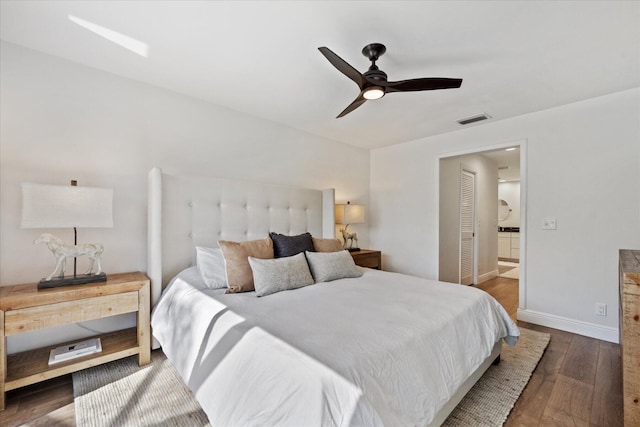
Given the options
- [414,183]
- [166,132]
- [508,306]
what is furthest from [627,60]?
[166,132]

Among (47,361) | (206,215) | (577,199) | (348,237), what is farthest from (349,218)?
(47,361)

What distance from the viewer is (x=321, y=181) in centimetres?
414

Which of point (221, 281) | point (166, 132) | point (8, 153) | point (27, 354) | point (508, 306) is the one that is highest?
point (166, 132)

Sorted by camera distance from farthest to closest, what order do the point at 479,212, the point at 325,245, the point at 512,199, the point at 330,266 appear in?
the point at 512,199, the point at 479,212, the point at 325,245, the point at 330,266

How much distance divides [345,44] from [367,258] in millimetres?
2764

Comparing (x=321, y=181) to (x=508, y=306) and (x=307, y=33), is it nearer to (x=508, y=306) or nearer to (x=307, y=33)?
(x=307, y=33)

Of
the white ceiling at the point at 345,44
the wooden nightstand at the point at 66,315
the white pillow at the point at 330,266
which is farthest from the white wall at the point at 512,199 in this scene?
the wooden nightstand at the point at 66,315

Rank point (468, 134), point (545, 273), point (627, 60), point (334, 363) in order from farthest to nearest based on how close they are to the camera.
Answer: point (468, 134), point (545, 273), point (627, 60), point (334, 363)

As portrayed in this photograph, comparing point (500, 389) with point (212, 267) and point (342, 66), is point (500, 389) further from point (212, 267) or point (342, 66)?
point (342, 66)

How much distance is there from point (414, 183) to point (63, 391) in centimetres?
435

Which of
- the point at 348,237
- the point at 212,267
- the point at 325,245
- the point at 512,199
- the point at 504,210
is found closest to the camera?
the point at 212,267

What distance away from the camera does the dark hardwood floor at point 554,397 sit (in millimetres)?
1673

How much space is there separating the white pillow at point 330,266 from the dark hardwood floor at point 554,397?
1.45 m

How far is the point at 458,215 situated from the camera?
4793 mm
